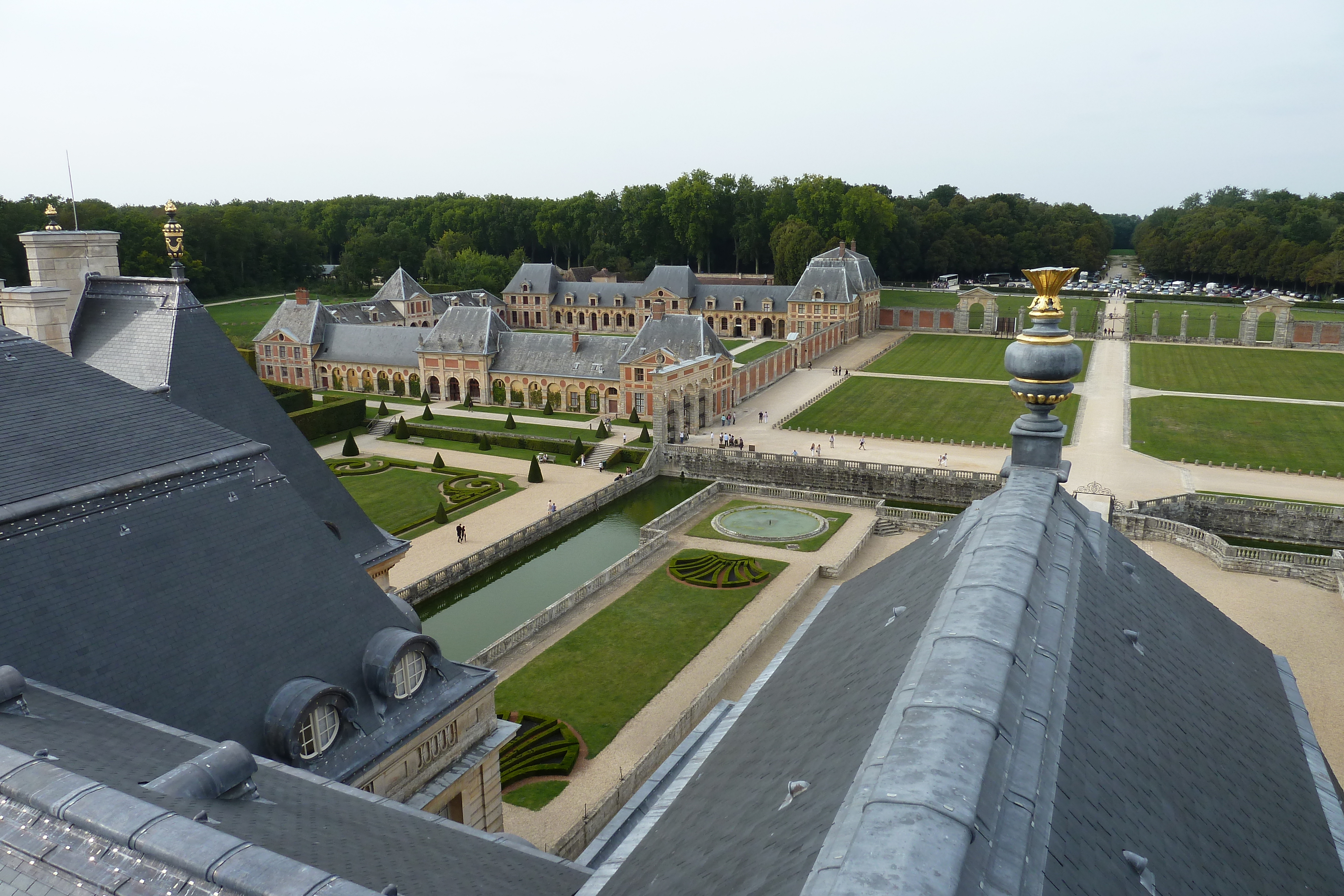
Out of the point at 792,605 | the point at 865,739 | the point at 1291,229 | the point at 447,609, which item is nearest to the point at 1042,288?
the point at 865,739

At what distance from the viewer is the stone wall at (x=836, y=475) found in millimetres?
39969

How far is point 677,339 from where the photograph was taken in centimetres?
5591

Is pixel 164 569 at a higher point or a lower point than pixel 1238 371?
higher

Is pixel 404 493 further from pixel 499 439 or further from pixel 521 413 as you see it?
pixel 521 413

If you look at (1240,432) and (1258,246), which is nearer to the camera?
(1240,432)

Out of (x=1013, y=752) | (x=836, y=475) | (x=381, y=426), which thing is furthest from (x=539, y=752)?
(x=381, y=426)

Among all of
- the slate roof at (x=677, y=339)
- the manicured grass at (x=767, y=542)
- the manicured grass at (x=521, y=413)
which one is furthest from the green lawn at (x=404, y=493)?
the slate roof at (x=677, y=339)

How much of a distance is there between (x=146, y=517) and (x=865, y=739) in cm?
964

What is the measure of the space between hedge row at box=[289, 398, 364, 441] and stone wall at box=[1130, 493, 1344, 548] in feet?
133

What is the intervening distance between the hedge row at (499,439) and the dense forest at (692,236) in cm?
5686

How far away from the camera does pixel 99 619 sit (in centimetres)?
1051

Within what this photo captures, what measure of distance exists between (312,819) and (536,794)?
453 inches

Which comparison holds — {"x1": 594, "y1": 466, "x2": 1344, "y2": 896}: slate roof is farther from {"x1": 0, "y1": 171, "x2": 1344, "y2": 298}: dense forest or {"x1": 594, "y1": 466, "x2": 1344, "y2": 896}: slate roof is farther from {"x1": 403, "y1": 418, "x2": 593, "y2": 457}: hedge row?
{"x1": 0, "y1": 171, "x2": 1344, "y2": 298}: dense forest

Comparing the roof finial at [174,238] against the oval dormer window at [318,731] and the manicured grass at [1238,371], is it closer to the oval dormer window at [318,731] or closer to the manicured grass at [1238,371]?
the oval dormer window at [318,731]
